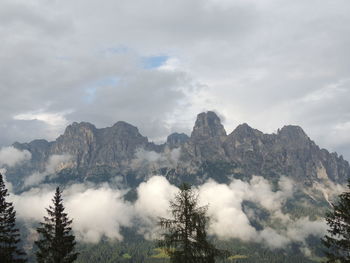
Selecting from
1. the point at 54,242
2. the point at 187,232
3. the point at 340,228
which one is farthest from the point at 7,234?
the point at 340,228

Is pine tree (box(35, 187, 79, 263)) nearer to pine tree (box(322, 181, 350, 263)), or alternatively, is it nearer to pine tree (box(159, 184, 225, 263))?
pine tree (box(159, 184, 225, 263))

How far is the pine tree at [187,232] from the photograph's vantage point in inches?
1463

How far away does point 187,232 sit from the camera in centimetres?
3838

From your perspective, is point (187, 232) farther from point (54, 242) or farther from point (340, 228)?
point (54, 242)

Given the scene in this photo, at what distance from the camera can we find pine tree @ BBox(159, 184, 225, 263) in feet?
122

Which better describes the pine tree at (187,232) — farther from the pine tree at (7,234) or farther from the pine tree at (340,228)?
the pine tree at (7,234)

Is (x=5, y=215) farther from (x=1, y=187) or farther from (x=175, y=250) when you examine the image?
(x=175, y=250)

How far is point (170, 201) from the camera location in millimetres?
39375

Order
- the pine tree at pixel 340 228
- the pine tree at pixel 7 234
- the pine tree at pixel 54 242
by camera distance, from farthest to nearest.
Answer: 1. the pine tree at pixel 54 242
2. the pine tree at pixel 7 234
3. the pine tree at pixel 340 228

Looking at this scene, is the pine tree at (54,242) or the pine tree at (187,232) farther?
the pine tree at (54,242)

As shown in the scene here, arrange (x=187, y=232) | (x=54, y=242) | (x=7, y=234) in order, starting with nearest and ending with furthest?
(x=187, y=232), (x=7, y=234), (x=54, y=242)

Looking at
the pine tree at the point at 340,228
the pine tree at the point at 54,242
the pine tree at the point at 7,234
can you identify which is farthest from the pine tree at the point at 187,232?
the pine tree at the point at 7,234

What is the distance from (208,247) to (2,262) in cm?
2796

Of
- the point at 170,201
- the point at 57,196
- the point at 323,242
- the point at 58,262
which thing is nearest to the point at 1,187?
the point at 57,196
